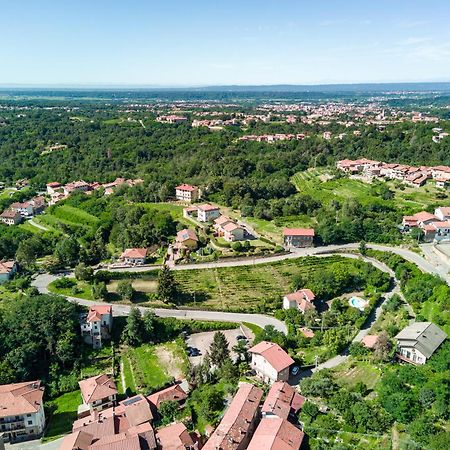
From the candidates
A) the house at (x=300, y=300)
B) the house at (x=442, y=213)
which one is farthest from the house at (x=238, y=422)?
the house at (x=442, y=213)

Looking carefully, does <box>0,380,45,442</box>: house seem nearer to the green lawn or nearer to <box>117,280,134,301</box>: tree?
the green lawn

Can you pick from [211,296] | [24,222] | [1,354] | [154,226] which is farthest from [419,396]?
[24,222]

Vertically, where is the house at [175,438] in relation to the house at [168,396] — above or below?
above

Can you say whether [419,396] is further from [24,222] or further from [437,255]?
[24,222]

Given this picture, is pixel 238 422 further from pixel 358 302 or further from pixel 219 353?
pixel 358 302

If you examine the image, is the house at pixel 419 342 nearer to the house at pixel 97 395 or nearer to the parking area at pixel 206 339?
the parking area at pixel 206 339

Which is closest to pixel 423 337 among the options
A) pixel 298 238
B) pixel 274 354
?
pixel 274 354
